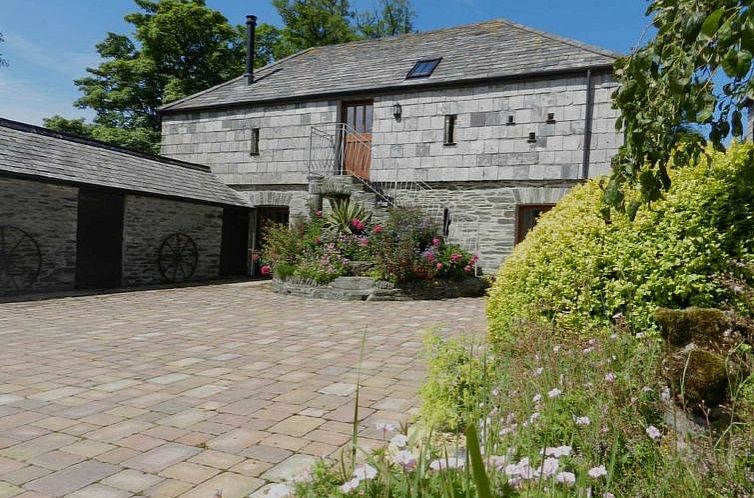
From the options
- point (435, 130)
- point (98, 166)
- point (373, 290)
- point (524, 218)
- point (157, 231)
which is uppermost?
point (435, 130)

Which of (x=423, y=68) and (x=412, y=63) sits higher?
(x=412, y=63)

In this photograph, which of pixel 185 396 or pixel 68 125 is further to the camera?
pixel 68 125

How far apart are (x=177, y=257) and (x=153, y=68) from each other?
14270mm

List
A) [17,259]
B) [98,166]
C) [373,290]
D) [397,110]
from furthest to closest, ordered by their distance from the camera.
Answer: [397,110], [98,166], [373,290], [17,259]

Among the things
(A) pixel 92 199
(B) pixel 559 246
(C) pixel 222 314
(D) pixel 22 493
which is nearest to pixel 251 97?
(A) pixel 92 199

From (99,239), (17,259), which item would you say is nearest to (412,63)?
(99,239)

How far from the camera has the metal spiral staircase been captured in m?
12.1

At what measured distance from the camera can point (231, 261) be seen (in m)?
14.7

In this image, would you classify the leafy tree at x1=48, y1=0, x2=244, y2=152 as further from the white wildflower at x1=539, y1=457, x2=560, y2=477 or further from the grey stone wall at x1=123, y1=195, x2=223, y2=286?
the white wildflower at x1=539, y1=457, x2=560, y2=477

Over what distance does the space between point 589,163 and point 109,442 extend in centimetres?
1032

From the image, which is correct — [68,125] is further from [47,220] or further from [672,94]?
[672,94]

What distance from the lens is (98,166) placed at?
1135 centimetres

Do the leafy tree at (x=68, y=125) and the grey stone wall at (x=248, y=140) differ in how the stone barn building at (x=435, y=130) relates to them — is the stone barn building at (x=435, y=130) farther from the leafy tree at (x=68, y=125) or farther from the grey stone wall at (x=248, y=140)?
the leafy tree at (x=68, y=125)

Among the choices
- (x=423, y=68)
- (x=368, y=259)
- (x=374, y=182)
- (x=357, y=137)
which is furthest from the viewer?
(x=357, y=137)
